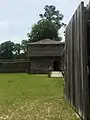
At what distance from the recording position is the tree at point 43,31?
8112 cm

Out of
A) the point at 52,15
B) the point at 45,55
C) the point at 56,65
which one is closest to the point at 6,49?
the point at 52,15

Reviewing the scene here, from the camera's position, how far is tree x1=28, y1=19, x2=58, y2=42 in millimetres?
81125

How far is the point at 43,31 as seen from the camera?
81.1 metres

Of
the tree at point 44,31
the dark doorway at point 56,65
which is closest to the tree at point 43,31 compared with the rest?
the tree at point 44,31

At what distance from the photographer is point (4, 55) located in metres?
95.8

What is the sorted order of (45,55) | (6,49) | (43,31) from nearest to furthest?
(45,55)
(43,31)
(6,49)

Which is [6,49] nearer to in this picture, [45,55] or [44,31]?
[44,31]

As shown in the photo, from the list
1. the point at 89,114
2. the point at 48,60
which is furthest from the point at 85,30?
the point at 48,60

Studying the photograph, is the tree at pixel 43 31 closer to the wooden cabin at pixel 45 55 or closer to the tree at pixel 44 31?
the tree at pixel 44 31

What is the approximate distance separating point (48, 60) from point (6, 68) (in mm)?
9587

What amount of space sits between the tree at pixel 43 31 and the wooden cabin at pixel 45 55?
1015 inches

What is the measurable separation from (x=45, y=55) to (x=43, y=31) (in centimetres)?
2842

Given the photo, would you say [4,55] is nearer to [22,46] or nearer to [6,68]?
[22,46]

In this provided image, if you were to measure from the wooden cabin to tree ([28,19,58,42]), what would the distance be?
25.8 metres
